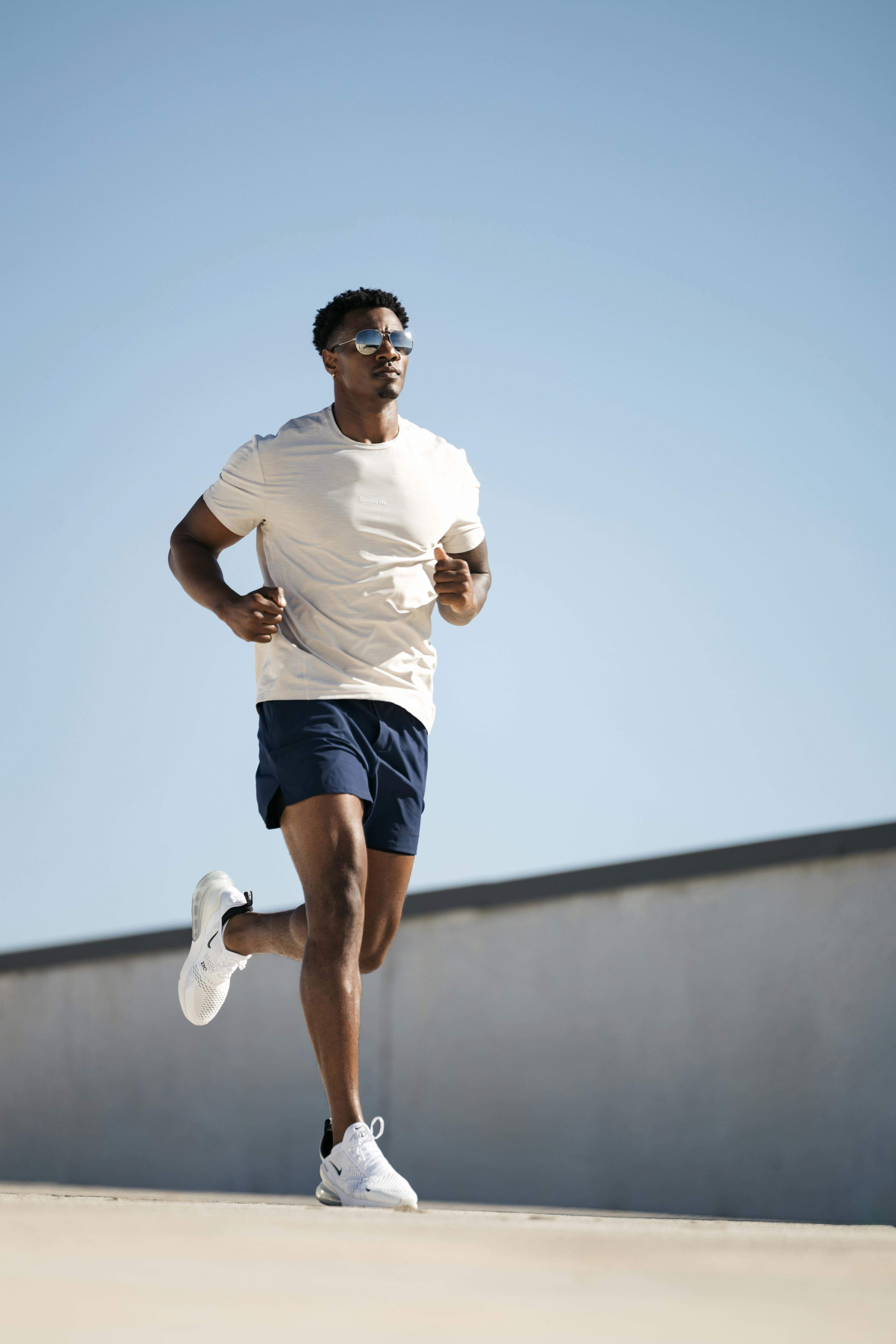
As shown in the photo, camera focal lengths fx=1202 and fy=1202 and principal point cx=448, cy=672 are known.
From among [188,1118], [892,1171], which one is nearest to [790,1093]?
[892,1171]

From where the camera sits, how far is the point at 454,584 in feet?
10.4

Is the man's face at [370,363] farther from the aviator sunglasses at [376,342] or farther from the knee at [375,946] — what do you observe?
the knee at [375,946]

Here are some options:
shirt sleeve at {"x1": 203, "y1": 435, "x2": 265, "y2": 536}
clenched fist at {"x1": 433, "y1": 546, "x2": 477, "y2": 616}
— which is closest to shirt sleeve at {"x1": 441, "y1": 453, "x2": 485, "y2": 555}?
clenched fist at {"x1": 433, "y1": 546, "x2": 477, "y2": 616}

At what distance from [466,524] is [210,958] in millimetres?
1477

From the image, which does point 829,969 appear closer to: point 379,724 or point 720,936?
point 720,936

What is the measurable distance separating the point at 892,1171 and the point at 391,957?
10.2 ft

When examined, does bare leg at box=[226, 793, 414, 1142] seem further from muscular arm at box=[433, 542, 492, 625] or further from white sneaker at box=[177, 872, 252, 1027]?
muscular arm at box=[433, 542, 492, 625]

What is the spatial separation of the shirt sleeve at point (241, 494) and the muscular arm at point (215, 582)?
28 millimetres

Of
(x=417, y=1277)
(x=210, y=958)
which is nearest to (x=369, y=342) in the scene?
(x=210, y=958)

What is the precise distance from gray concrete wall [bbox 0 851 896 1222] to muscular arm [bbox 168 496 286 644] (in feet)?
14.4

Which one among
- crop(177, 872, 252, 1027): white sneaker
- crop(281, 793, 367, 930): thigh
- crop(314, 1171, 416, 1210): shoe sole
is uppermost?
crop(281, 793, 367, 930): thigh

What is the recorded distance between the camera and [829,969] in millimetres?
6469

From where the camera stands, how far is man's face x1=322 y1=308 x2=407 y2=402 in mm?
3299

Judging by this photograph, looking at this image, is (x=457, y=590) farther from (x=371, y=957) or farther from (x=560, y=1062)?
(x=560, y=1062)
